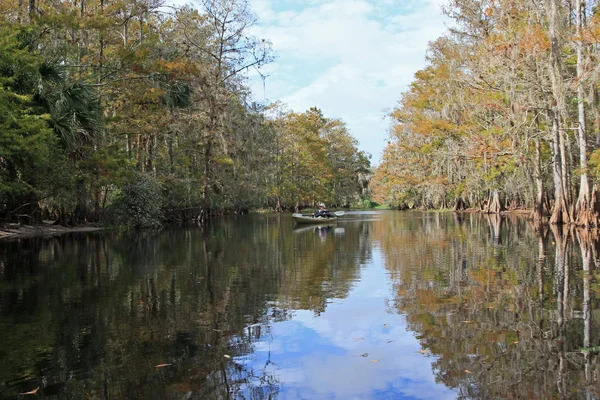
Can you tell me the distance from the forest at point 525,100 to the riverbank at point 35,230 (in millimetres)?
18352

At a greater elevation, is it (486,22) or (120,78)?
(486,22)

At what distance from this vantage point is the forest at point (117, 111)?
1641 centimetres

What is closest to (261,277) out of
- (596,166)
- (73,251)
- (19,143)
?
(73,251)

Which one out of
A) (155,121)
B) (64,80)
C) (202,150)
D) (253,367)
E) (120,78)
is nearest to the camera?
(253,367)

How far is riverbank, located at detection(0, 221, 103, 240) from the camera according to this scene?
19.3 meters

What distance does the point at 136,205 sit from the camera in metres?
25.9

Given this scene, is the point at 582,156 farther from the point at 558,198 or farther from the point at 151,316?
the point at 151,316

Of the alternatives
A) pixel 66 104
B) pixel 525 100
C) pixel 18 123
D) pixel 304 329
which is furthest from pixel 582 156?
pixel 18 123

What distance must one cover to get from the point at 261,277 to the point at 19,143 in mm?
9427

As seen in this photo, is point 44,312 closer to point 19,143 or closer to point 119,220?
point 19,143

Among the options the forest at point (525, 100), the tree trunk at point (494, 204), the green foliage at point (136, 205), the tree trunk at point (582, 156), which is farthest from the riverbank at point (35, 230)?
the tree trunk at point (494, 204)

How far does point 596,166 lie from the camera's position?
18.4 meters

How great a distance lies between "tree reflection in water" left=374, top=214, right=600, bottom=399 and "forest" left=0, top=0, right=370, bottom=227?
1197cm

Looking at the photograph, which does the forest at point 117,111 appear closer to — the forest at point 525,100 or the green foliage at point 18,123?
the green foliage at point 18,123
